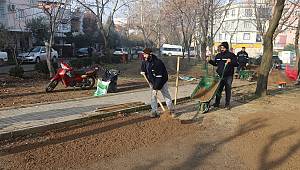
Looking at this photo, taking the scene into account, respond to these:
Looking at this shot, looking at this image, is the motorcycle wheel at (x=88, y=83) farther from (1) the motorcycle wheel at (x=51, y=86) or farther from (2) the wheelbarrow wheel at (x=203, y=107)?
(2) the wheelbarrow wheel at (x=203, y=107)

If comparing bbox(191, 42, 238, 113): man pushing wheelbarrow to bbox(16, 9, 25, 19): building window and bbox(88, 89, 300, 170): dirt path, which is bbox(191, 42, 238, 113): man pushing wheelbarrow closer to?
bbox(88, 89, 300, 170): dirt path

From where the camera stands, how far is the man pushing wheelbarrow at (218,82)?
8.62 m

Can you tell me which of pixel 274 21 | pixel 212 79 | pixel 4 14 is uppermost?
pixel 4 14

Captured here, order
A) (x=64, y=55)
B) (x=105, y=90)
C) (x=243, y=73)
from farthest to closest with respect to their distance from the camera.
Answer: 1. (x=64, y=55)
2. (x=243, y=73)
3. (x=105, y=90)

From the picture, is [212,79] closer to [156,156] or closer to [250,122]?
[250,122]

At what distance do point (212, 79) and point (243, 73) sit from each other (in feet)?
33.5

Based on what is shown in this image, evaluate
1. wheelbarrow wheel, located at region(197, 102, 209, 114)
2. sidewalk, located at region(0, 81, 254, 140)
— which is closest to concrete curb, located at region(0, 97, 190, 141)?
sidewalk, located at region(0, 81, 254, 140)

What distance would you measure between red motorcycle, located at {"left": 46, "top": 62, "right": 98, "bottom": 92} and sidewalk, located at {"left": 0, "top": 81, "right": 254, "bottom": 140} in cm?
196

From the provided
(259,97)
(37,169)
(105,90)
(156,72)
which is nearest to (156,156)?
(37,169)

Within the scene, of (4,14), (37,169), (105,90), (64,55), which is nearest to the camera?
(37,169)

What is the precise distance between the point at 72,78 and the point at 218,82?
565 cm

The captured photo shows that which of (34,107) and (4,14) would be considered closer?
(34,107)

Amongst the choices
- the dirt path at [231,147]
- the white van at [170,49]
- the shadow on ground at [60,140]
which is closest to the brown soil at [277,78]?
the dirt path at [231,147]

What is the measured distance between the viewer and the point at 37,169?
4926 mm
